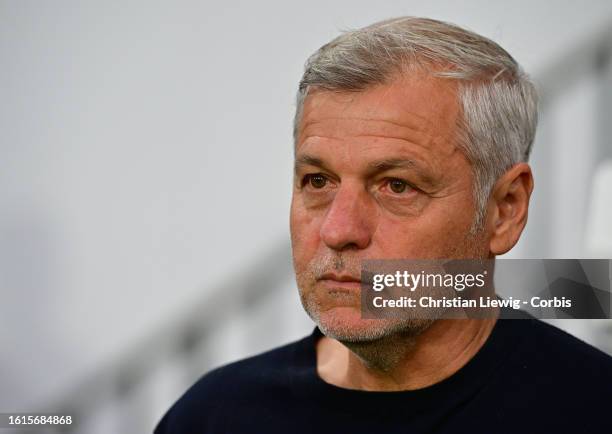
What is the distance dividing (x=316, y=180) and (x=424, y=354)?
44 cm

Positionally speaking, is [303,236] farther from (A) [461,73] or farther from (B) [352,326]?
(A) [461,73]

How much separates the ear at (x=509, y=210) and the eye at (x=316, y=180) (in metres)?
0.37

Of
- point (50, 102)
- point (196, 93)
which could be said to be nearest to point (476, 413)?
point (196, 93)

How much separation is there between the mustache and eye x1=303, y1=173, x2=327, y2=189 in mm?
173

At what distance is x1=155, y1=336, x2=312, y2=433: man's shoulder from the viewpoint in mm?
2068

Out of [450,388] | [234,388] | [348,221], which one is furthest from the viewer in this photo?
[234,388]

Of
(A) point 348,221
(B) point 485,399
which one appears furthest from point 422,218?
(B) point 485,399

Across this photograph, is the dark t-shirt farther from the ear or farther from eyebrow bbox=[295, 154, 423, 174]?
eyebrow bbox=[295, 154, 423, 174]

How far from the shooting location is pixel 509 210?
1.88 m

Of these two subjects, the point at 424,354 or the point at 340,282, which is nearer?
the point at 340,282

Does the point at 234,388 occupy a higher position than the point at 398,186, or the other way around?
the point at 398,186

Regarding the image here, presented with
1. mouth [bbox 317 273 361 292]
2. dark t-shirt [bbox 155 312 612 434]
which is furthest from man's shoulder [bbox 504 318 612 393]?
mouth [bbox 317 273 361 292]

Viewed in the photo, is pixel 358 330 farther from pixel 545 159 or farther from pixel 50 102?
pixel 50 102

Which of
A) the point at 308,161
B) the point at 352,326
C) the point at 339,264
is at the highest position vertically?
the point at 308,161
